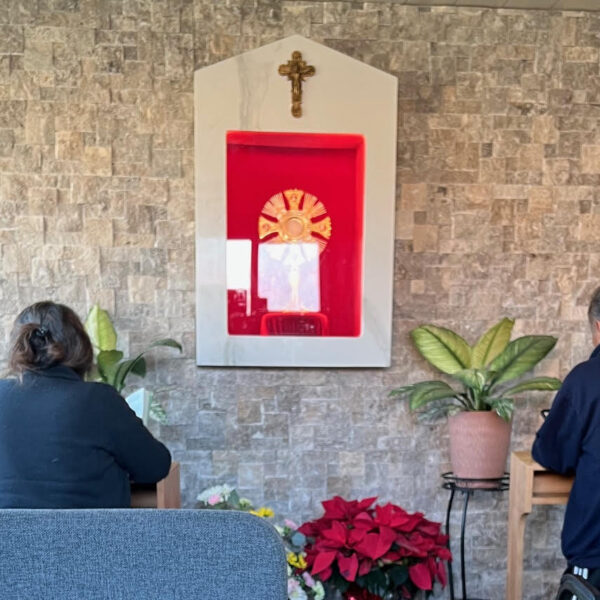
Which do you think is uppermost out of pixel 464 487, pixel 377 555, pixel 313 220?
pixel 313 220

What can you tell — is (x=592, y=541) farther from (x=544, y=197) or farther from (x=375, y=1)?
(x=375, y=1)

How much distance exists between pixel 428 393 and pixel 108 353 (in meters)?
1.35

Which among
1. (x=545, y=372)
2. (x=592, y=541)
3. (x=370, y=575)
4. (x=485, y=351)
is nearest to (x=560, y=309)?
(x=545, y=372)

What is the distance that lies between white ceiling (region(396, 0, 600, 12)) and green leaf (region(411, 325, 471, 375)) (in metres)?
1.49

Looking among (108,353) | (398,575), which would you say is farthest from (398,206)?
(398,575)

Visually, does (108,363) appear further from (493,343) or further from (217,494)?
(493,343)

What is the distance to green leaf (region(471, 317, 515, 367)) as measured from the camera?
2490 millimetres

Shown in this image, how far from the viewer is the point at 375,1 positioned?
2.59 m

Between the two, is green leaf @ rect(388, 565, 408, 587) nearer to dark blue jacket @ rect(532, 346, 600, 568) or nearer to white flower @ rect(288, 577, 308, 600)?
white flower @ rect(288, 577, 308, 600)

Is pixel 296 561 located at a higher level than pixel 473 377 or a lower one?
lower

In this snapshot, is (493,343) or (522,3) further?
(522,3)

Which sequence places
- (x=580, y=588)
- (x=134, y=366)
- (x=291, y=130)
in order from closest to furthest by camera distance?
(x=580, y=588), (x=134, y=366), (x=291, y=130)

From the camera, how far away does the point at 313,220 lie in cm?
265

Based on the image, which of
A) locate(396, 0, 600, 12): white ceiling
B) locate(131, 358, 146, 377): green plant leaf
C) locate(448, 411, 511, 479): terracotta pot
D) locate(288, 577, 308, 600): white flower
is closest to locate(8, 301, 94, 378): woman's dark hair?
locate(131, 358, 146, 377): green plant leaf
